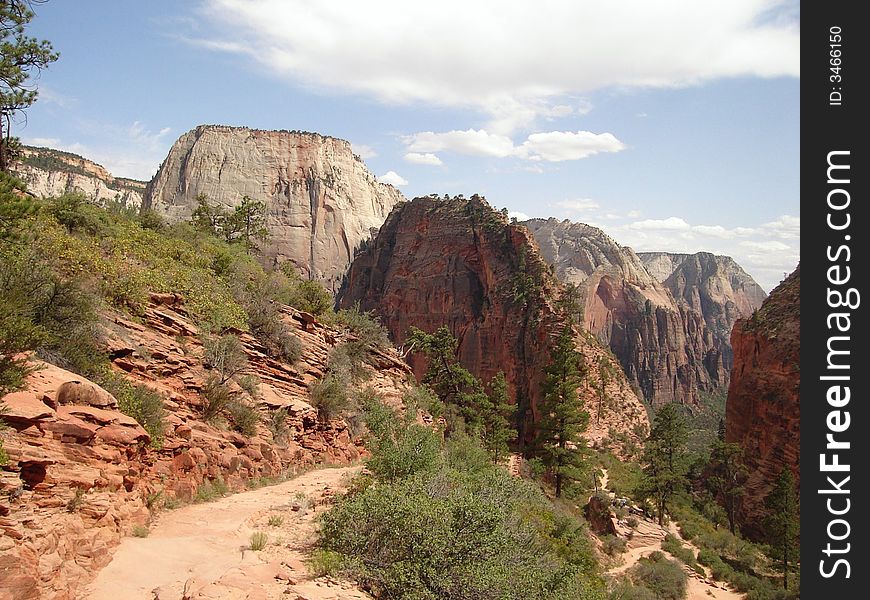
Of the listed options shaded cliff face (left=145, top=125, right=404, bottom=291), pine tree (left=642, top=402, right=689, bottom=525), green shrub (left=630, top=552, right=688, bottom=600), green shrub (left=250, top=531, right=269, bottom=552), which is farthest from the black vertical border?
shaded cliff face (left=145, top=125, right=404, bottom=291)

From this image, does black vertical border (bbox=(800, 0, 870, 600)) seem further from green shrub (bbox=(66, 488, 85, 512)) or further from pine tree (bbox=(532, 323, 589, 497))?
pine tree (bbox=(532, 323, 589, 497))

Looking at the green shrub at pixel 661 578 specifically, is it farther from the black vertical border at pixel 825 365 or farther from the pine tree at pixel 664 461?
the black vertical border at pixel 825 365

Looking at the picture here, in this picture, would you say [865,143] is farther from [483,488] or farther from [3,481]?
[3,481]

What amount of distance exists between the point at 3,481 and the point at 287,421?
7.92 metres

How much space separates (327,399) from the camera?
47.2ft

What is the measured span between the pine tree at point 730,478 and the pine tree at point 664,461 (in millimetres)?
2449

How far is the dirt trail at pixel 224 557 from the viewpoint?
203 inches

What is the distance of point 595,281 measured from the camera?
104m

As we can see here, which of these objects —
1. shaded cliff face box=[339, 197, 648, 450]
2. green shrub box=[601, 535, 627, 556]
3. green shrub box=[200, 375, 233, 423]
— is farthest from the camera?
shaded cliff face box=[339, 197, 648, 450]

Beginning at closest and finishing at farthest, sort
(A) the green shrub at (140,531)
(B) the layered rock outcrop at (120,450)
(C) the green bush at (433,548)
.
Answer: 1. (B) the layered rock outcrop at (120,450)
2. (C) the green bush at (433,548)
3. (A) the green shrub at (140,531)

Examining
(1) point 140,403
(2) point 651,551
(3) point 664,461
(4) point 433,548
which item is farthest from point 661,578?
(1) point 140,403

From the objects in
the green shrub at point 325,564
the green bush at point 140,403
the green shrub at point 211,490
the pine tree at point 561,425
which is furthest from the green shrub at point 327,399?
the pine tree at point 561,425

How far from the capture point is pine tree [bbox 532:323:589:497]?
25062mm

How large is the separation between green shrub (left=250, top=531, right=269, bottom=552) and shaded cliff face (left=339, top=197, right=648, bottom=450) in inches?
1482
